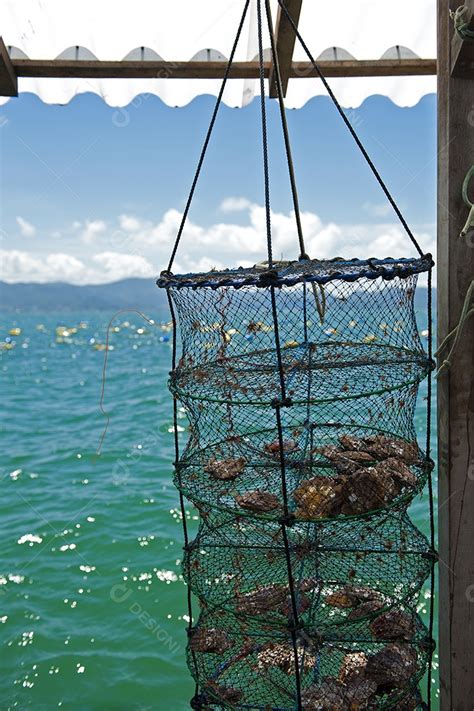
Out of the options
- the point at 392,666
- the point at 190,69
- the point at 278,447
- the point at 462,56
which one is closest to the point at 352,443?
the point at 278,447

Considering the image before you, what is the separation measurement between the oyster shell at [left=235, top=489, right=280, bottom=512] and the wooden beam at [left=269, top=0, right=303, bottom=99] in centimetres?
244

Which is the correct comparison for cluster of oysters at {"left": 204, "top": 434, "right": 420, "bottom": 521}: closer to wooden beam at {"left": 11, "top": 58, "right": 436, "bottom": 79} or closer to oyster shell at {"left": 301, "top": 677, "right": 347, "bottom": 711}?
oyster shell at {"left": 301, "top": 677, "right": 347, "bottom": 711}

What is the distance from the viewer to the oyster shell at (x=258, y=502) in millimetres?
2352

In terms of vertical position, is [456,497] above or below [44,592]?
above

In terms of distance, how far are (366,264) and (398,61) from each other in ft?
7.69

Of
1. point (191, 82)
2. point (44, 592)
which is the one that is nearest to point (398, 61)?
point (191, 82)

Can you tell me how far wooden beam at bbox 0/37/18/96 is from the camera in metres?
3.74

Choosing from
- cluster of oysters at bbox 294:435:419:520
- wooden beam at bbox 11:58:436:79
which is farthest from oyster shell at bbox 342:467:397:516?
wooden beam at bbox 11:58:436:79

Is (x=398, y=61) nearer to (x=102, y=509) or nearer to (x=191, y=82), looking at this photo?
(x=191, y=82)

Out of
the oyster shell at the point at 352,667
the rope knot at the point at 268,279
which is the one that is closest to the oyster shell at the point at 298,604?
the oyster shell at the point at 352,667

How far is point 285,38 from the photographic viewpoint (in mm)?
3578

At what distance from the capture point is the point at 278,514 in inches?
90.2

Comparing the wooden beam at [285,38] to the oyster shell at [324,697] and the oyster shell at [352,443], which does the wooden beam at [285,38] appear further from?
the oyster shell at [324,697]

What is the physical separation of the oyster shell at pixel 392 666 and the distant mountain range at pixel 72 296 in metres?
101
